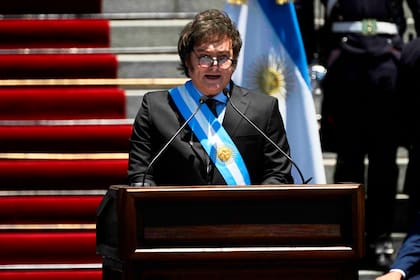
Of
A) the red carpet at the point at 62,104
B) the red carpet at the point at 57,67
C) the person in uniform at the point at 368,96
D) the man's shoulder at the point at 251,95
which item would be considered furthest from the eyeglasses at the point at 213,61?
the red carpet at the point at 57,67

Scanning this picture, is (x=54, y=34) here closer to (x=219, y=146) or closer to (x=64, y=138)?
(x=64, y=138)

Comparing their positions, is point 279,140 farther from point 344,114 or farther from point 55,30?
point 55,30

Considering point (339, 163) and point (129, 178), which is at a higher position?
point (129, 178)

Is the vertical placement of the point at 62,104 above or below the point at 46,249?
above

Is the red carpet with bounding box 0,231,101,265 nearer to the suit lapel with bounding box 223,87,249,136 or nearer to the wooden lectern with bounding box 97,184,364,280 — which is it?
the suit lapel with bounding box 223,87,249,136

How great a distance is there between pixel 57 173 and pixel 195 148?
2.57 m

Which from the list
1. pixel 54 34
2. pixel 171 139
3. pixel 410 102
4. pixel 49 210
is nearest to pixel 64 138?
pixel 49 210

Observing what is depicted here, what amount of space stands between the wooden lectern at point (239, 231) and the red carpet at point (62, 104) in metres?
3.48

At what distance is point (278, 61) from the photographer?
18.5 ft

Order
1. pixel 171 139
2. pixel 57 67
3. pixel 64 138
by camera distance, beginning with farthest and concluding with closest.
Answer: pixel 57 67 < pixel 64 138 < pixel 171 139

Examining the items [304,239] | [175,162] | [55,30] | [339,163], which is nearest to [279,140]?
[175,162]

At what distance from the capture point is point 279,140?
377 cm

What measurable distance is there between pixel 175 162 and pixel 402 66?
242 cm


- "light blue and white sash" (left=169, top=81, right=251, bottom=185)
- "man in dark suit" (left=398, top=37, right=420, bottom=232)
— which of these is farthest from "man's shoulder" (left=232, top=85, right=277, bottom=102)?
"man in dark suit" (left=398, top=37, right=420, bottom=232)
